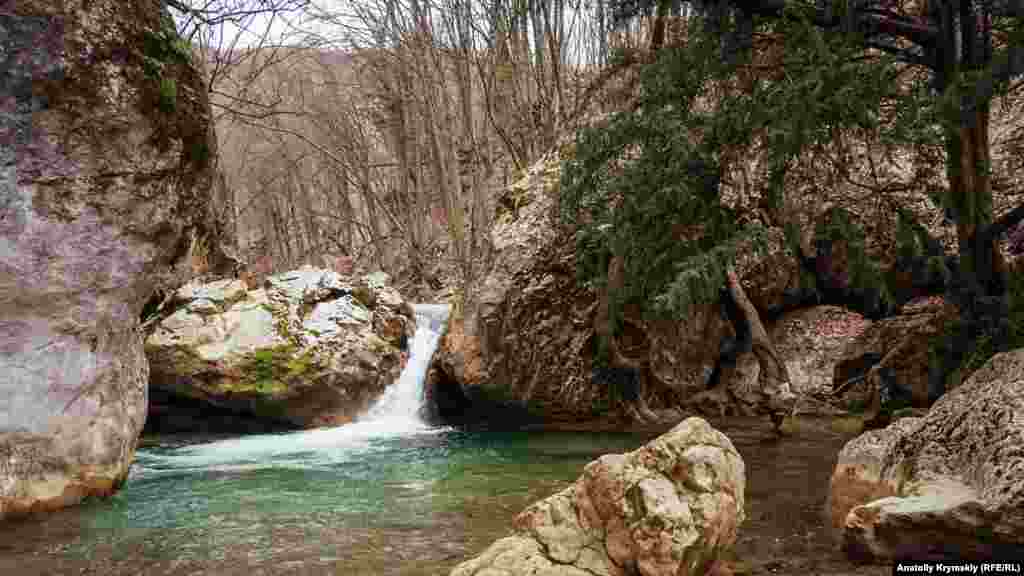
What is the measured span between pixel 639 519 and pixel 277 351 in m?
7.89

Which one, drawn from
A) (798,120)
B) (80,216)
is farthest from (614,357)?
(80,216)

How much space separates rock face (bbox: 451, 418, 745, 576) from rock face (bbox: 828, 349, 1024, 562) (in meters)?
0.71

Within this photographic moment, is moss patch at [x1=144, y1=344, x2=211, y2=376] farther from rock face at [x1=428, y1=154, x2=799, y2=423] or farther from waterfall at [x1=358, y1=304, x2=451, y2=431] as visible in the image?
rock face at [x1=428, y1=154, x2=799, y2=423]

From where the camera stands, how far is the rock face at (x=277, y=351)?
1023cm

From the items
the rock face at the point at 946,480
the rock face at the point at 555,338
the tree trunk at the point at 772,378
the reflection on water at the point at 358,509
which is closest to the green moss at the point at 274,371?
the reflection on water at the point at 358,509

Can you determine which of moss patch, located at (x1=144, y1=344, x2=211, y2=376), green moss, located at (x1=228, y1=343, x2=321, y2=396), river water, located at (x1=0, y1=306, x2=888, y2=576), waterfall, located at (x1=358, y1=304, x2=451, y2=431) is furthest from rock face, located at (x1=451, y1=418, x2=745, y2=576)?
moss patch, located at (x1=144, y1=344, x2=211, y2=376)

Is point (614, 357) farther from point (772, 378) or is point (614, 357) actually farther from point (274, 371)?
point (274, 371)

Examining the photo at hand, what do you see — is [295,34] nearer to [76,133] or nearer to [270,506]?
[76,133]

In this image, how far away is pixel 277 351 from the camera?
413 inches

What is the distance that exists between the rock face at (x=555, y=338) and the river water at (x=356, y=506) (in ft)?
2.08

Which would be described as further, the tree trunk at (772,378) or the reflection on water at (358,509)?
the tree trunk at (772,378)

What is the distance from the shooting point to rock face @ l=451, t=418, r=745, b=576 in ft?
11.5

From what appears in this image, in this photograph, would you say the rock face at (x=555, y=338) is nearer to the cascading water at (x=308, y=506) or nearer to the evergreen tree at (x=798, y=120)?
the cascading water at (x=308, y=506)

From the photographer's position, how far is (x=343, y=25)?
58.6 ft
